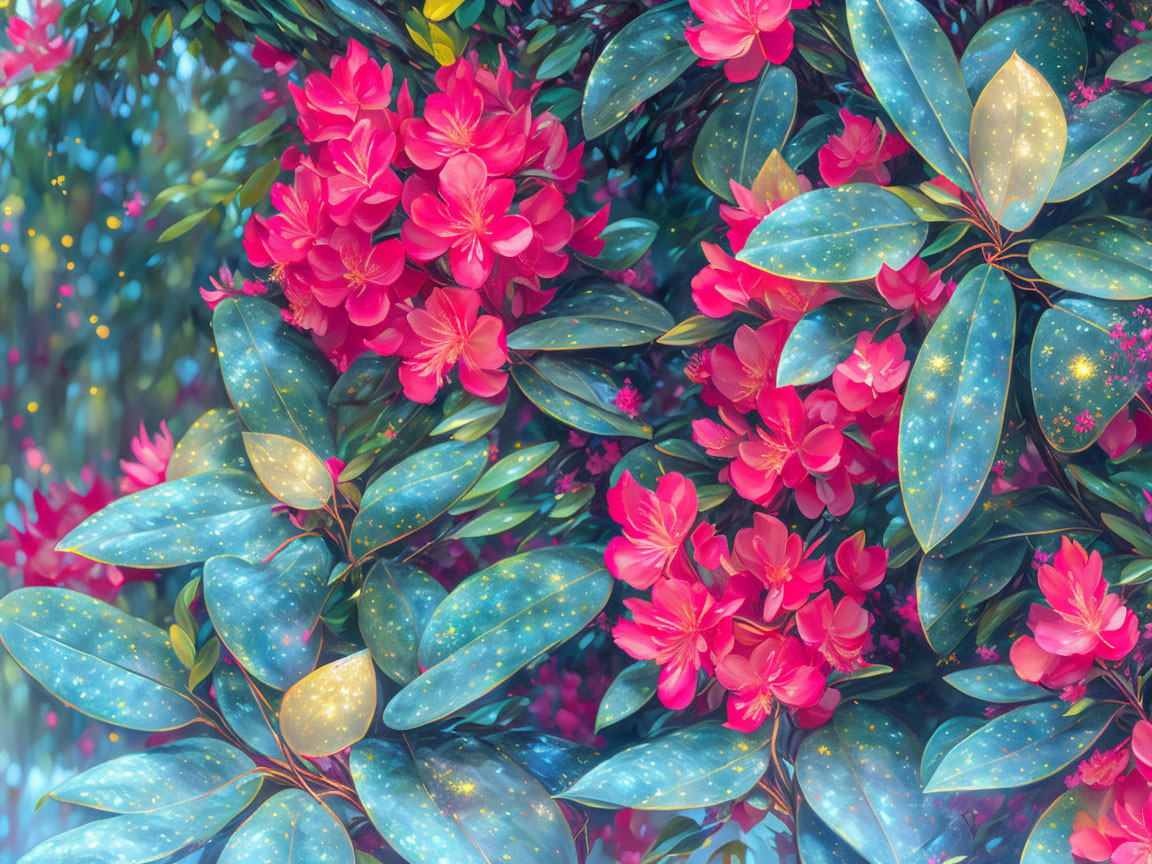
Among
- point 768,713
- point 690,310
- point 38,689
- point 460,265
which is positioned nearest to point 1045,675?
point 768,713

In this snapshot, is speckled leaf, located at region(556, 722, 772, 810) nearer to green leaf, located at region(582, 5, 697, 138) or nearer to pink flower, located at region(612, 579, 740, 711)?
pink flower, located at region(612, 579, 740, 711)

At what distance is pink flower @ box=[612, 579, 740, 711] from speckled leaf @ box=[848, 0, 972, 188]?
0.33m

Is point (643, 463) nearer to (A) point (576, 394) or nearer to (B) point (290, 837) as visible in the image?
(A) point (576, 394)

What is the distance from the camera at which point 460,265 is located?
601mm

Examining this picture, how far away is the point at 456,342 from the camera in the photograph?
0.62 metres

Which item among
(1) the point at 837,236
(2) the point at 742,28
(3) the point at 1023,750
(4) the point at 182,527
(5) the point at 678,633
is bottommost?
(3) the point at 1023,750

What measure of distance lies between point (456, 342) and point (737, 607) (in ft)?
0.91

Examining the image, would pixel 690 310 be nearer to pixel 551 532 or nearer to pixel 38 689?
pixel 551 532

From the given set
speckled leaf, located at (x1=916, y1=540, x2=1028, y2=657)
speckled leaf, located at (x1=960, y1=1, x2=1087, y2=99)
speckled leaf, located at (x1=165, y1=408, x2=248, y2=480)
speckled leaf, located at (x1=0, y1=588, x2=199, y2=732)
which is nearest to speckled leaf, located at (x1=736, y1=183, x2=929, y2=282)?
speckled leaf, located at (x1=960, y1=1, x2=1087, y2=99)

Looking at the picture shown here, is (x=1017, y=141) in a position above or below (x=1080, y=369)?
above

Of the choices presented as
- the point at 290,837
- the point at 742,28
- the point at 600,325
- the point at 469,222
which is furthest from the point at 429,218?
the point at 290,837

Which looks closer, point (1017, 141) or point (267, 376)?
point (1017, 141)

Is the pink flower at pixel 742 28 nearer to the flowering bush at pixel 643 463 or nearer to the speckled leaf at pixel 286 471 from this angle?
the flowering bush at pixel 643 463

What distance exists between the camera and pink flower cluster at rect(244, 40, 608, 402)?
599 millimetres
